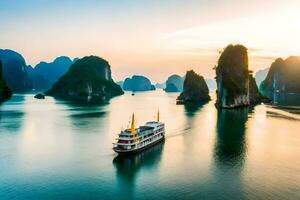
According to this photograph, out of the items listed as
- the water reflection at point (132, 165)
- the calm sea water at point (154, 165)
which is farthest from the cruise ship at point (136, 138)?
the calm sea water at point (154, 165)

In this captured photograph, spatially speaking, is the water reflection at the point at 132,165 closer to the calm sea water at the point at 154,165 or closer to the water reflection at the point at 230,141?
the calm sea water at the point at 154,165

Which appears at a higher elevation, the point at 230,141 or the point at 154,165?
the point at 230,141

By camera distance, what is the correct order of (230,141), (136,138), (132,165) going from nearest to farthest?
(132,165), (136,138), (230,141)

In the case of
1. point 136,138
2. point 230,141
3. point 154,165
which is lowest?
point 154,165

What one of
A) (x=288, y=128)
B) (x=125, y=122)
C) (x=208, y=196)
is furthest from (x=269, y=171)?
(x=125, y=122)

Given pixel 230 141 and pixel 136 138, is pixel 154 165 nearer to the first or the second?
pixel 136 138

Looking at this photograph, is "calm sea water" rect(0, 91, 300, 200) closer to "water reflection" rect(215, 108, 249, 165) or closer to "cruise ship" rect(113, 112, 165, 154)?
"water reflection" rect(215, 108, 249, 165)

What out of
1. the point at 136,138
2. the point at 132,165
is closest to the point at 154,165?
the point at 132,165
